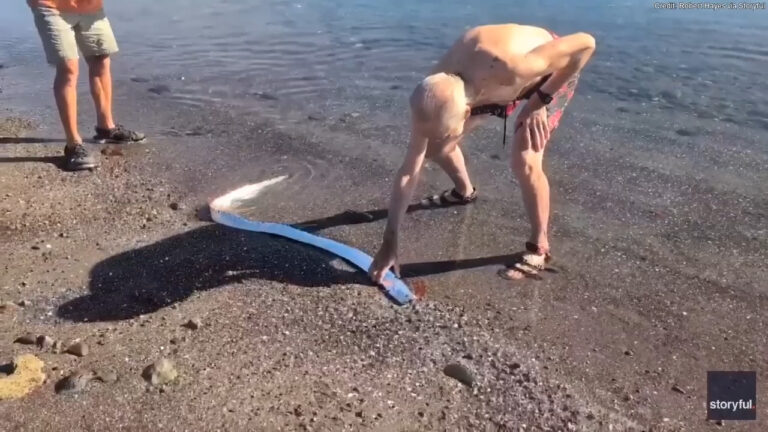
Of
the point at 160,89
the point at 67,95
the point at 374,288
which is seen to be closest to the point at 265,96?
the point at 160,89

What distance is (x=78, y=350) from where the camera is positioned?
8.59 ft

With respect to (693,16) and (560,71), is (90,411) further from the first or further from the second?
(693,16)

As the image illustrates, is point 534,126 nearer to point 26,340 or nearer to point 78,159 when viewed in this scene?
point 26,340

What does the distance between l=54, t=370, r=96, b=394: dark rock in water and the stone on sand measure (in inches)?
3.0

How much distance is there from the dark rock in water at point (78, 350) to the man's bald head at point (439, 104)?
1585 millimetres

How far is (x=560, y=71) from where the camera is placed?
3.19 meters

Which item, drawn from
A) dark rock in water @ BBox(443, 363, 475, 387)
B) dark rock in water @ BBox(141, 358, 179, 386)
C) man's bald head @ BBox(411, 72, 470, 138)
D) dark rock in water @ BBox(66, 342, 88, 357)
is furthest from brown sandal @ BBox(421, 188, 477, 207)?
dark rock in water @ BBox(66, 342, 88, 357)

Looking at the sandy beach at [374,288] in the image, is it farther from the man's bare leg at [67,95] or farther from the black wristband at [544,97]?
the black wristband at [544,97]

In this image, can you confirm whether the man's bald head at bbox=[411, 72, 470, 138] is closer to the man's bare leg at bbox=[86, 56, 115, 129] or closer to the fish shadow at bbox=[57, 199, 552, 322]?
the fish shadow at bbox=[57, 199, 552, 322]

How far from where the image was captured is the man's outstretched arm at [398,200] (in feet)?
10.3

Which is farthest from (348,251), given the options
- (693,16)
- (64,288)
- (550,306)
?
(693,16)

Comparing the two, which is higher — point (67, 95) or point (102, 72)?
point (102, 72)

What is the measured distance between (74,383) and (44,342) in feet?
1.13

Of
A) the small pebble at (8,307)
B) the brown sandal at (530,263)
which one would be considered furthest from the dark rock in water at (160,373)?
the brown sandal at (530,263)
